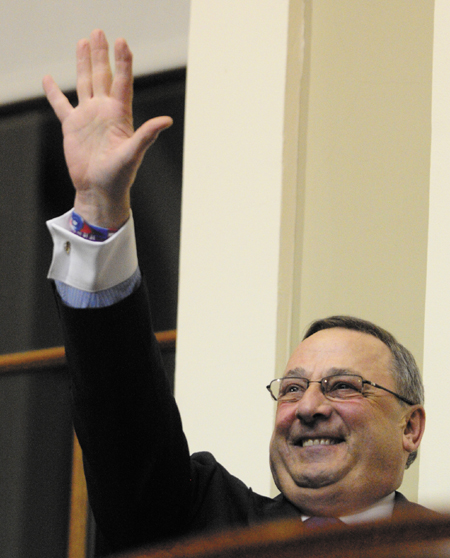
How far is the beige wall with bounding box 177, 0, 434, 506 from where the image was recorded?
260 centimetres

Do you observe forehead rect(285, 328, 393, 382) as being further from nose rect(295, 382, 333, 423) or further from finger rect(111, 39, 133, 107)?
finger rect(111, 39, 133, 107)

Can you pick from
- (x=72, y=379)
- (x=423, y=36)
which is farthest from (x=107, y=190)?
(x=423, y=36)

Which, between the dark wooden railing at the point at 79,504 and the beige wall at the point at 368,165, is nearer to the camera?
the beige wall at the point at 368,165

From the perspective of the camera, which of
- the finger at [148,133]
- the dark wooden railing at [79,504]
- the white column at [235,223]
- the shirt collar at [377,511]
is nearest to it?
the finger at [148,133]

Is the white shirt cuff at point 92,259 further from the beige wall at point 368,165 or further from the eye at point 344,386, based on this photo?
the beige wall at point 368,165

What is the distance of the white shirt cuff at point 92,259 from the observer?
150 centimetres

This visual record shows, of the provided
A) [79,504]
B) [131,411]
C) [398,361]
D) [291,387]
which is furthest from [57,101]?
[79,504]

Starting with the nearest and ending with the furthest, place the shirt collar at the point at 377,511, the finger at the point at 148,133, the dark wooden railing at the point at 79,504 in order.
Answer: the finger at the point at 148,133, the shirt collar at the point at 377,511, the dark wooden railing at the point at 79,504

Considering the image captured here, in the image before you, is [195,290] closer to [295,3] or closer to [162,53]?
[295,3]

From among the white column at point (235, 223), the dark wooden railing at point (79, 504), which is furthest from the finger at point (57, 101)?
the dark wooden railing at point (79, 504)

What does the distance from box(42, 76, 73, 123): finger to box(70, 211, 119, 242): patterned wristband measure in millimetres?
203

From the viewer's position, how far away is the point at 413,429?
1.97 m

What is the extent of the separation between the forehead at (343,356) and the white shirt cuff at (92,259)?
59cm

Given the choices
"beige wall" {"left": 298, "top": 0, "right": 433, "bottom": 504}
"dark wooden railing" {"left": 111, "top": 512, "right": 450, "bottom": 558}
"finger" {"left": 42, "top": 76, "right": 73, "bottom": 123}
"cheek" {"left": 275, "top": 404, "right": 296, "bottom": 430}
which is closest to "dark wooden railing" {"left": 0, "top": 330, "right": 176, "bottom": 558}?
"beige wall" {"left": 298, "top": 0, "right": 433, "bottom": 504}
